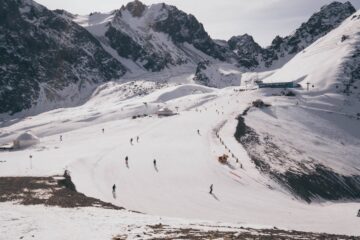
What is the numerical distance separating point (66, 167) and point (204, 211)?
69.6 feet

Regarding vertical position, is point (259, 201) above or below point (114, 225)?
below

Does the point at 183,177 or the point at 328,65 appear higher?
the point at 328,65

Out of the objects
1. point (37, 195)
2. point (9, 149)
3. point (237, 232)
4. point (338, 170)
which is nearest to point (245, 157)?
point (338, 170)

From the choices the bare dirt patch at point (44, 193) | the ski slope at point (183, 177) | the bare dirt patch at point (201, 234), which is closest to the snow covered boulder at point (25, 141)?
the ski slope at point (183, 177)

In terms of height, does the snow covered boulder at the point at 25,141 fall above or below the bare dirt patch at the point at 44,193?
below

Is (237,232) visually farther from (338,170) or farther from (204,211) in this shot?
(338,170)

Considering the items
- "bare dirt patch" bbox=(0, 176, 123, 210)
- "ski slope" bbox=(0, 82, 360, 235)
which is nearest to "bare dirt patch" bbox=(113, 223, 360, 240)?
"bare dirt patch" bbox=(0, 176, 123, 210)

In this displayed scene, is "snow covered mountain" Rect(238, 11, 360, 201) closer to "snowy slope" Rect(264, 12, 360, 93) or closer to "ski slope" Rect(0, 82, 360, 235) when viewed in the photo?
"snowy slope" Rect(264, 12, 360, 93)

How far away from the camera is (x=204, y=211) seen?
43.8 metres

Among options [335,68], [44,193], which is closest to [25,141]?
[44,193]

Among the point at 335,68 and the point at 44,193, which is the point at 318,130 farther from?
the point at 44,193

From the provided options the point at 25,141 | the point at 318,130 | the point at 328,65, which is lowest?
the point at 318,130

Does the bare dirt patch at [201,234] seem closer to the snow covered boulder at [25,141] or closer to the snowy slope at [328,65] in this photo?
the snow covered boulder at [25,141]

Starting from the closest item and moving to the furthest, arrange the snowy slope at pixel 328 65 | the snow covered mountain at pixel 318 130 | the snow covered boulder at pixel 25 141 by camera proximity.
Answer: the snow covered mountain at pixel 318 130
the snow covered boulder at pixel 25 141
the snowy slope at pixel 328 65
